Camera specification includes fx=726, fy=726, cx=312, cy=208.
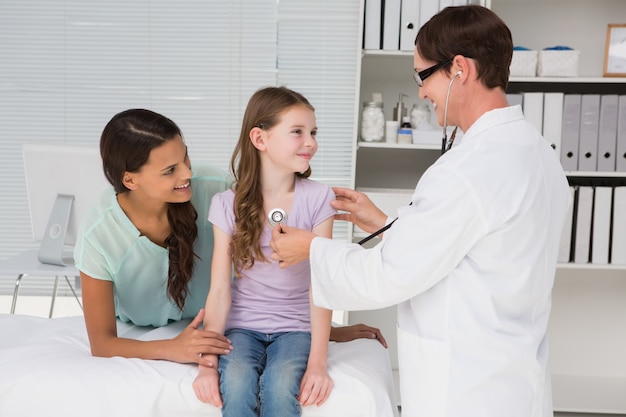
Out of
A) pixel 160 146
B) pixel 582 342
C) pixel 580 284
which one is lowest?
pixel 582 342

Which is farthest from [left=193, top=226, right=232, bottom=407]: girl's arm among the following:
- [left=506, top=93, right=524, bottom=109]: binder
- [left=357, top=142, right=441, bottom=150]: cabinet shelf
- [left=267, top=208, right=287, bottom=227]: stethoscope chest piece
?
[left=506, top=93, right=524, bottom=109]: binder

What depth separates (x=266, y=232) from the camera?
1734 millimetres

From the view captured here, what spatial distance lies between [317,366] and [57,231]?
1.36 meters

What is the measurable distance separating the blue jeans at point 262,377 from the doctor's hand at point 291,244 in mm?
213

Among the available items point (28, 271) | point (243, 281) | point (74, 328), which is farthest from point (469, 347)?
point (28, 271)

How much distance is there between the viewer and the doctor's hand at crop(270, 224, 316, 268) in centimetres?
150

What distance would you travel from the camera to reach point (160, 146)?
178cm

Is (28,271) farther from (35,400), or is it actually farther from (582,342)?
(582,342)

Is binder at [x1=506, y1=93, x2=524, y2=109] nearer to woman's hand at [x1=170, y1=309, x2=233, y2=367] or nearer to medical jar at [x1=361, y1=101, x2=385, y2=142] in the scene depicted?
medical jar at [x1=361, y1=101, x2=385, y2=142]

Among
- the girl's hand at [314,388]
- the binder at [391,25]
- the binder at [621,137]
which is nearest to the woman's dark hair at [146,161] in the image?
the girl's hand at [314,388]

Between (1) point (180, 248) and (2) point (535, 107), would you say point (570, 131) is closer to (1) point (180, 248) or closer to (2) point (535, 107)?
(2) point (535, 107)

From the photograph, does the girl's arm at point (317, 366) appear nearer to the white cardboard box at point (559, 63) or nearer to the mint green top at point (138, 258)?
the mint green top at point (138, 258)

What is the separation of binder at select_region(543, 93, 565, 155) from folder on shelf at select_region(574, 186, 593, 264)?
0.20 m

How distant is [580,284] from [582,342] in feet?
0.88
